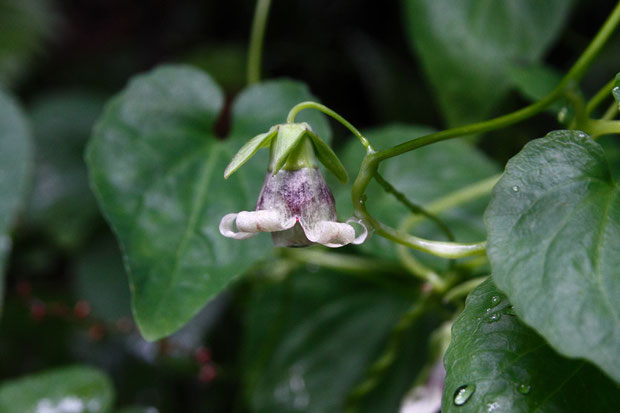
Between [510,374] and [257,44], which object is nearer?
[510,374]

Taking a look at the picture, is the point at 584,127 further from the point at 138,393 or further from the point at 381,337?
the point at 138,393

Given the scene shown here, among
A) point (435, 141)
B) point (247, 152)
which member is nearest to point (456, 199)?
point (435, 141)

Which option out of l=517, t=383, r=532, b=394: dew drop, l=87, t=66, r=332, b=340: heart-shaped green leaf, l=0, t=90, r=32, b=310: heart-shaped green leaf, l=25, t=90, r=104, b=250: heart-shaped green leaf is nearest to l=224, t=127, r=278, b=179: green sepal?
l=87, t=66, r=332, b=340: heart-shaped green leaf

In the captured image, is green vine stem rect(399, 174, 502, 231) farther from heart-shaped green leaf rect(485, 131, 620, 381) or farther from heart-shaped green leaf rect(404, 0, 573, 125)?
heart-shaped green leaf rect(485, 131, 620, 381)

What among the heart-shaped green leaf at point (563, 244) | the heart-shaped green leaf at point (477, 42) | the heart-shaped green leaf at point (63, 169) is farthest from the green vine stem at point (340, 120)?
the heart-shaped green leaf at point (63, 169)

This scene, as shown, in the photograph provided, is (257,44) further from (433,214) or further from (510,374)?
(510,374)

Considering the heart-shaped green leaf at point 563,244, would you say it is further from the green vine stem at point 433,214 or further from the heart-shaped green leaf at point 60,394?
the heart-shaped green leaf at point 60,394
